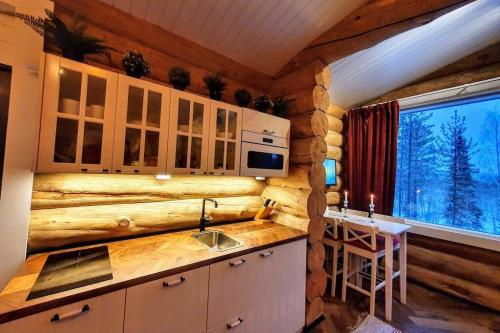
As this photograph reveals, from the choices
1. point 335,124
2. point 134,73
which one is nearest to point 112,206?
point 134,73

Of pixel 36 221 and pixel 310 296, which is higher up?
pixel 36 221

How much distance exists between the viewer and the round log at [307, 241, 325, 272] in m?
2.02

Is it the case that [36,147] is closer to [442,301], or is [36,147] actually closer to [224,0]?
[224,0]

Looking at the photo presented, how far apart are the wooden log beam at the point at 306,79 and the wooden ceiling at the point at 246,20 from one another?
280 millimetres

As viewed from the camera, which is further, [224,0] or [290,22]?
[290,22]

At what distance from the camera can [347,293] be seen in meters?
2.66

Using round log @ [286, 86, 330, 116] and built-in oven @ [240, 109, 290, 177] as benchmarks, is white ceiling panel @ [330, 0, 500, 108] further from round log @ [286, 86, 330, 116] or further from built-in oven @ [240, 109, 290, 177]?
built-in oven @ [240, 109, 290, 177]

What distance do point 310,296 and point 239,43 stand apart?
2.67 meters

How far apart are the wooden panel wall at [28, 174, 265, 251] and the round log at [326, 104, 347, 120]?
2.46 meters

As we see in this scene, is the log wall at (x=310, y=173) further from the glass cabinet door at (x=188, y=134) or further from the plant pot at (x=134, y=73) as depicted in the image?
the plant pot at (x=134, y=73)

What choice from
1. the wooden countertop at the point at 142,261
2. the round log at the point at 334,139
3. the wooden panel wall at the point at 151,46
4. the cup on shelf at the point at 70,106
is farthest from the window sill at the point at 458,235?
the cup on shelf at the point at 70,106

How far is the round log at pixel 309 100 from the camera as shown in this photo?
2064mm

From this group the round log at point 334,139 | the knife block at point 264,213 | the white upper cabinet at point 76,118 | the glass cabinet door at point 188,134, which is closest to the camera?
the white upper cabinet at point 76,118

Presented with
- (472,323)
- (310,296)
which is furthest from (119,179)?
(472,323)
